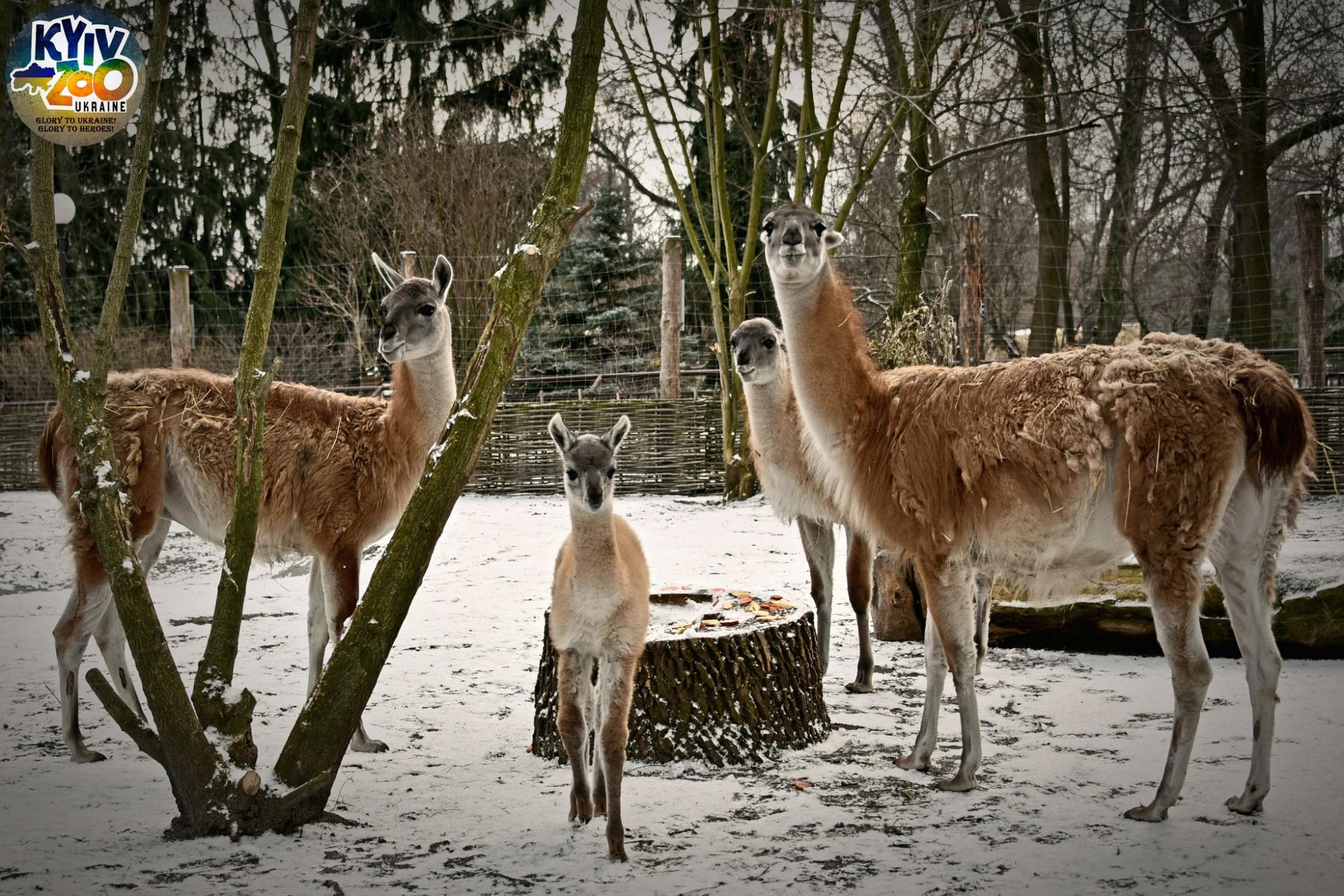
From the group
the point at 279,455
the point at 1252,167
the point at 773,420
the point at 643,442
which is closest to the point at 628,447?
the point at 643,442

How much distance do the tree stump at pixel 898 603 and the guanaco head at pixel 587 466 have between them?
9.69ft

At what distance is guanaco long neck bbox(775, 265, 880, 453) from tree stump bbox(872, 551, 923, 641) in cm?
187

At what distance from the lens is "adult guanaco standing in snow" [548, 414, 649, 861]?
3.32 m

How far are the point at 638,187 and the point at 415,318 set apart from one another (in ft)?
44.4

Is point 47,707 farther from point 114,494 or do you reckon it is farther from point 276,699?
point 114,494

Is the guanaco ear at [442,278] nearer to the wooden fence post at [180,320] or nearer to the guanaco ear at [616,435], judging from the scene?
the guanaco ear at [616,435]

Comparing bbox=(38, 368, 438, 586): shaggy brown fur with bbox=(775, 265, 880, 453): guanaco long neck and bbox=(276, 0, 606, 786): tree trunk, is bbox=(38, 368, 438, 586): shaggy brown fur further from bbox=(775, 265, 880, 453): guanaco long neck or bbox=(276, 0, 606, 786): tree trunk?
bbox=(775, 265, 880, 453): guanaco long neck

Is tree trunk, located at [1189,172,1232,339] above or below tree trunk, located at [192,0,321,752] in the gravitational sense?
above

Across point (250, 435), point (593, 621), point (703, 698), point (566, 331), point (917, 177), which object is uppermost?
point (917, 177)

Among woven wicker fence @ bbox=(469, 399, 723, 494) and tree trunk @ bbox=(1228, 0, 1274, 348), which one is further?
tree trunk @ bbox=(1228, 0, 1274, 348)

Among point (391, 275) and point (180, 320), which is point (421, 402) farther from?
point (180, 320)

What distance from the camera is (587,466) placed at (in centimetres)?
340

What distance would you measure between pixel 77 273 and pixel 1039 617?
1539 cm

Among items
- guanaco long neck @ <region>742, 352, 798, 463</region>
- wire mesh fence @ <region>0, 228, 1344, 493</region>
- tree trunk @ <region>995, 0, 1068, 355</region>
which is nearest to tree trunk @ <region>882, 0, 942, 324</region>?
tree trunk @ <region>995, 0, 1068, 355</region>
